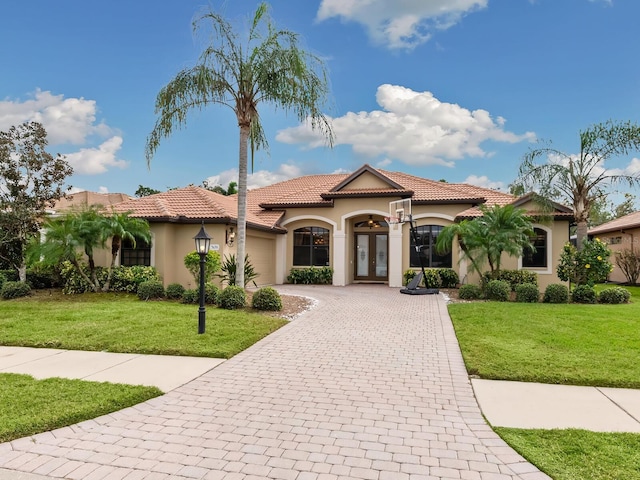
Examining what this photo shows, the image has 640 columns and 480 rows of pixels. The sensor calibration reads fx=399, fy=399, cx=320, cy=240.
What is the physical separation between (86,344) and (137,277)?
6884 millimetres

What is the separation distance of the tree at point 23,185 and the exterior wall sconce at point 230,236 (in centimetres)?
703

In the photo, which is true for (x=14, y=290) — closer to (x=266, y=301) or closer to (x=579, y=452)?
(x=266, y=301)

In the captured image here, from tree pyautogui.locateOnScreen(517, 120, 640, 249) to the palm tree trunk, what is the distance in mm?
11488

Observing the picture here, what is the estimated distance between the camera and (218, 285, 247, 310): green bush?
1173 cm

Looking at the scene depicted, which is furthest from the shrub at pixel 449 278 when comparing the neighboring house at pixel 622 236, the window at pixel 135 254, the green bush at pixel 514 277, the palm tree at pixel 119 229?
the window at pixel 135 254

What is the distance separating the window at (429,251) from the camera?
61.7 feet

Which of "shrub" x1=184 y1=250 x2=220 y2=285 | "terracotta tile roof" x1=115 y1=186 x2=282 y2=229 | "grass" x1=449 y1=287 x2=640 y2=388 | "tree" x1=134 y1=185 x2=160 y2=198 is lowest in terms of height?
"grass" x1=449 y1=287 x2=640 y2=388

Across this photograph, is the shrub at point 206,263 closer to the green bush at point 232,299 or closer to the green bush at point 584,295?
the green bush at point 232,299

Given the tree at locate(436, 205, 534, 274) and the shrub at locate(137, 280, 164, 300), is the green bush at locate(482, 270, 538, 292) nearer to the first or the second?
the tree at locate(436, 205, 534, 274)

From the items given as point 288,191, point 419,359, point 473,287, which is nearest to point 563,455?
point 419,359

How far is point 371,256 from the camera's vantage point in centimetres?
2094

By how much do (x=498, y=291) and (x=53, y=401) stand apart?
44.0 feet

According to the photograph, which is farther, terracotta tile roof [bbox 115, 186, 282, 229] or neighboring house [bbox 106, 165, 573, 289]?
neighboring house [bbox 106, 165, 573, 289]

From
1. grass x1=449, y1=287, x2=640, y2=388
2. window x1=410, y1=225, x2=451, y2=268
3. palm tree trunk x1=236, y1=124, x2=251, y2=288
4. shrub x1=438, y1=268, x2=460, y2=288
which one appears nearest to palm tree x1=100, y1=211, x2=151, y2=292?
palm tree trunk x1=236, y1=124, x2=251, y2=288
